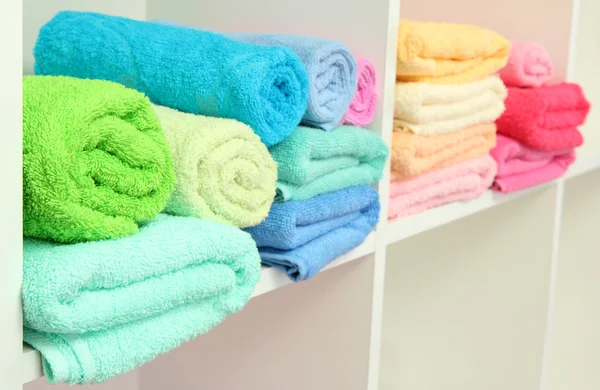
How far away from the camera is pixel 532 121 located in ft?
3.33

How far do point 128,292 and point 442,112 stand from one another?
18.6 inches

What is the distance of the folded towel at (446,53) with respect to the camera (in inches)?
30.3

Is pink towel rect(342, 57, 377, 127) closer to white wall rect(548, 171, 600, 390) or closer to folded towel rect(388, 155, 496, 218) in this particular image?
folded towel rect(388, 155, 496, 218)

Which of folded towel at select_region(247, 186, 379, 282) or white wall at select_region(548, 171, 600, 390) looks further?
white wall at select_region(548, 171, 600, 390)

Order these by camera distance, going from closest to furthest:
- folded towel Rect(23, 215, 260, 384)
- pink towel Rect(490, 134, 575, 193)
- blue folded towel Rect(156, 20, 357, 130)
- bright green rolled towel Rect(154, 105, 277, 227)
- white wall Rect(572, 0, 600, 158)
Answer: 1. folded towel Rect(23, 215, 260, 384)
2. bright green rolled towel Rect(154, 105, 277, 227)
3. blue folded towel Rect(156, 20, 357, 130)
4. pink towel Rect(490, 134, 575, 193)
5. white wall Rect(572, 0, 600, 158)

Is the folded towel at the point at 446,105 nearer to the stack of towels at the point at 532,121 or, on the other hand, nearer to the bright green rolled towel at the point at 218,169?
the stack of towels at the point at 532,121

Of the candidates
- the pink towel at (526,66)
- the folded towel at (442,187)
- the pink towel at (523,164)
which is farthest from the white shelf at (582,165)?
the folded towel at (442,187)

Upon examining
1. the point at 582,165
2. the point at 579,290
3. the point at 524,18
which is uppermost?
the point at 524,18

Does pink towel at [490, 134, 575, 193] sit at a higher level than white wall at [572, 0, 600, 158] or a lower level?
lower

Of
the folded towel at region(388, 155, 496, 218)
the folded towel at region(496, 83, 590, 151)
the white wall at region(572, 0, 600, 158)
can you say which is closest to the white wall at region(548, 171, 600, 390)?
the white wall at region(572, 0, 600, 158)

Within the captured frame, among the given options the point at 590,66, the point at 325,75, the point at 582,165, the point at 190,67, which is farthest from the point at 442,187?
the point at 590,66

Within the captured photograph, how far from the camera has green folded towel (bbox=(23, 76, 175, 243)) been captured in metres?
0.45

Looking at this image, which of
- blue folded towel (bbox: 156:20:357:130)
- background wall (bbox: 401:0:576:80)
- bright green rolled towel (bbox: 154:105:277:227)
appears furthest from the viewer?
background wall (bbox: 401:0:576:80)

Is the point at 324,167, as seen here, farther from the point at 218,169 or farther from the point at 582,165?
the point at 582,165
